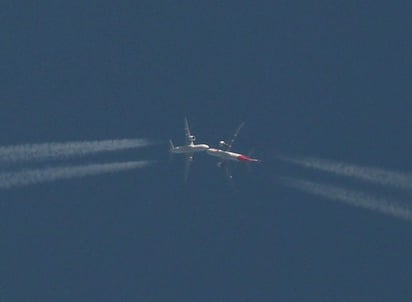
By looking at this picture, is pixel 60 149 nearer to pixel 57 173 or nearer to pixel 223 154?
pixel 57 173

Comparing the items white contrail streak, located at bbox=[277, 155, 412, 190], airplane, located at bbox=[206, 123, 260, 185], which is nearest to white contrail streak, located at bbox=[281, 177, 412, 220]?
white contrail streak, located at bbox=[277, 155, 412, 190]

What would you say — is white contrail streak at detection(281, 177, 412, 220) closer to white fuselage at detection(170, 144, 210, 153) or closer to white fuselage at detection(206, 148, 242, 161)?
white fuselage at detection(206, 148, 242, 161)

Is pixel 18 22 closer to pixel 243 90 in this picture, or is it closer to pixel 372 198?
pixel 243 90

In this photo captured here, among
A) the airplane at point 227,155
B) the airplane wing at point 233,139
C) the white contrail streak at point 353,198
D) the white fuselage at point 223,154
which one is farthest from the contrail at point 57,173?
the white contrail streak at point 353,198

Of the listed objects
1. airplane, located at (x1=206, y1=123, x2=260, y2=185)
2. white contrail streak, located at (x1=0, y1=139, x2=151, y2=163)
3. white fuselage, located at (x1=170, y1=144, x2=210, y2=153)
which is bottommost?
airplane, located at (x1=206, y1=123, x2=260, y2=185)

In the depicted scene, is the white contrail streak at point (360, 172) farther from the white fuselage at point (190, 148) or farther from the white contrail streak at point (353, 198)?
the white fuselage at point (190, 148)

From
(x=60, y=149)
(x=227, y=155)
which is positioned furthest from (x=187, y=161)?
(x=60, y=149)

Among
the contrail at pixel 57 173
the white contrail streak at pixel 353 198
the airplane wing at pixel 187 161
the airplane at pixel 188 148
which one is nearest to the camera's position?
the white contrail streak at pixel 353 198
